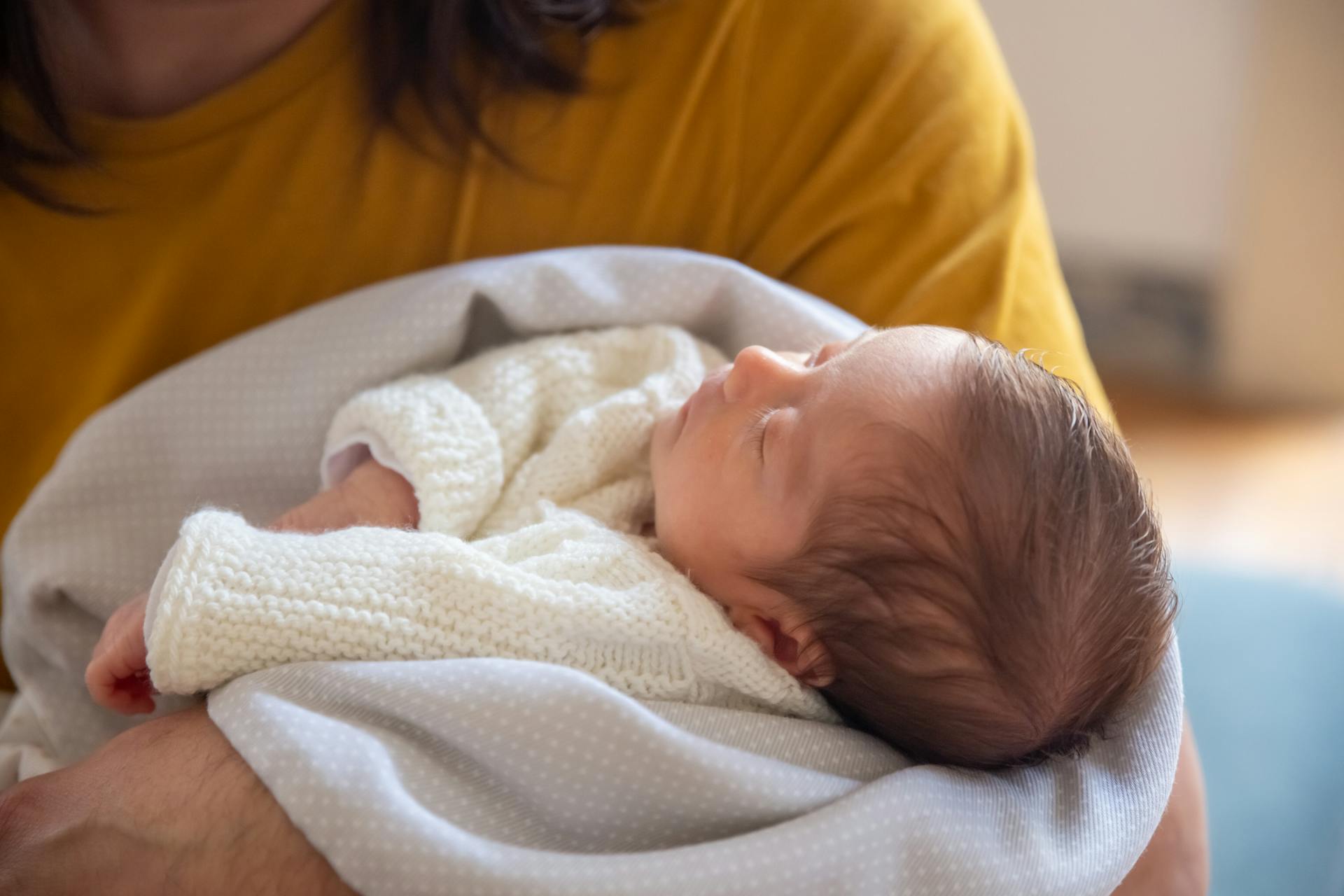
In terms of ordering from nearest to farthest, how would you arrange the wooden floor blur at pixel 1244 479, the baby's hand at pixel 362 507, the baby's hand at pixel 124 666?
the baby's hand at pixel 124 666 < the baby's hand at pixel 362 507 < the wooden floor blur at pixel 1244 479

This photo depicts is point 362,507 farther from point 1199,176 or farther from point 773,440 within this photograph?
point 1199,176

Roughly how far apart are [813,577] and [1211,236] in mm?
2131

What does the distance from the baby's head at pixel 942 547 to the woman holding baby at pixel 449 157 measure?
224 millimetres

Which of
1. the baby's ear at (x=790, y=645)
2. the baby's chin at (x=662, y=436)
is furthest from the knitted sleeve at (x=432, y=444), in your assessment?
the baby's ear at (x=790, y=645)

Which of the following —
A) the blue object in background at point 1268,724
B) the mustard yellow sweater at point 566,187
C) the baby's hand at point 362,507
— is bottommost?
the blue object in background at point 1268,724

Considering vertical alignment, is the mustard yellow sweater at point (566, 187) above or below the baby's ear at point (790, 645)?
above

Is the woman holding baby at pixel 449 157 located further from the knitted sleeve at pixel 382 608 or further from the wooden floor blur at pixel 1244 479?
the wooden floor blur at pixel 1244 479

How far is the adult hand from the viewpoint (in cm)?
75

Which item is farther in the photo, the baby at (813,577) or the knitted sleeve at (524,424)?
the knitted sleeve at (524,424)

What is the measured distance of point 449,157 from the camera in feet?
3.69

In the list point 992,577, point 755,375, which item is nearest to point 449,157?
point 755,375

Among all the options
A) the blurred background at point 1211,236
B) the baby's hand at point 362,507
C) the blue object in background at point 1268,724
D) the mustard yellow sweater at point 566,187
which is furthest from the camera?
the blurred background at point 1211,236

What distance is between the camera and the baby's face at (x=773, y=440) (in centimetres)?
89

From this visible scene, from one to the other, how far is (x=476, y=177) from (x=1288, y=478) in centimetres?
207
